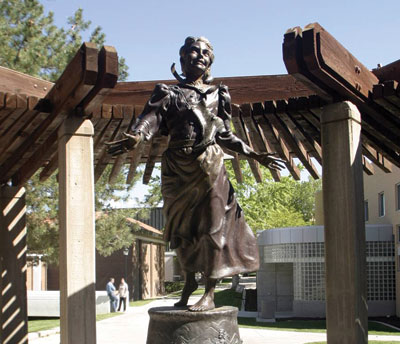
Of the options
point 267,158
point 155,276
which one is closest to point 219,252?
point 267,158

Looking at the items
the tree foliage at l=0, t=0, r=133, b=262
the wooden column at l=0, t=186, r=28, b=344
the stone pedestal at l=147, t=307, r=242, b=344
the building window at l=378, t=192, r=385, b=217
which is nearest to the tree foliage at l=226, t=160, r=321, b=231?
the building window at l=378, t=192, r=385, b=217

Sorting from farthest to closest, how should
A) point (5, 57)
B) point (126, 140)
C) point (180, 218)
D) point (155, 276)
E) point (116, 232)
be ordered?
point (155, 276) < point (116, 232) < point (5, 57) < point (180, 218) < point (126, 140)

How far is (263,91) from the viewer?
8.16 metres

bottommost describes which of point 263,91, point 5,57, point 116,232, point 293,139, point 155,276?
point 155,276

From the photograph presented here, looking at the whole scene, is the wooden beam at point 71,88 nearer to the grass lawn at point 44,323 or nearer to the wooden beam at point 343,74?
the wooden beam at point 343,74

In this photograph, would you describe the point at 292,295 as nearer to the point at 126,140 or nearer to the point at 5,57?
the point at 5,57

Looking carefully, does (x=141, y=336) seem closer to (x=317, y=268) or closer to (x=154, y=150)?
(x=154, y=150)

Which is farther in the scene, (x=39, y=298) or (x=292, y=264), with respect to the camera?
(x=292, y=264)

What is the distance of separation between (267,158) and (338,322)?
7.31 feet

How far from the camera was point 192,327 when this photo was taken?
15.1 ft

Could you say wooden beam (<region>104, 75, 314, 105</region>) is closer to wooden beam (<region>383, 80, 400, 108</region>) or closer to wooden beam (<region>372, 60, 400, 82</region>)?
wooden beam (<region>372, 60, 400, 82</region>)

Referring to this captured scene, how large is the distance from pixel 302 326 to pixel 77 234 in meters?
13.7

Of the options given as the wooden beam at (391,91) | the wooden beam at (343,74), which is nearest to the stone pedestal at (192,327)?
the wooden beam at (343,74)

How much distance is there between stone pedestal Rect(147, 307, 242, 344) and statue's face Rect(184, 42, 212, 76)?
2.03 m
